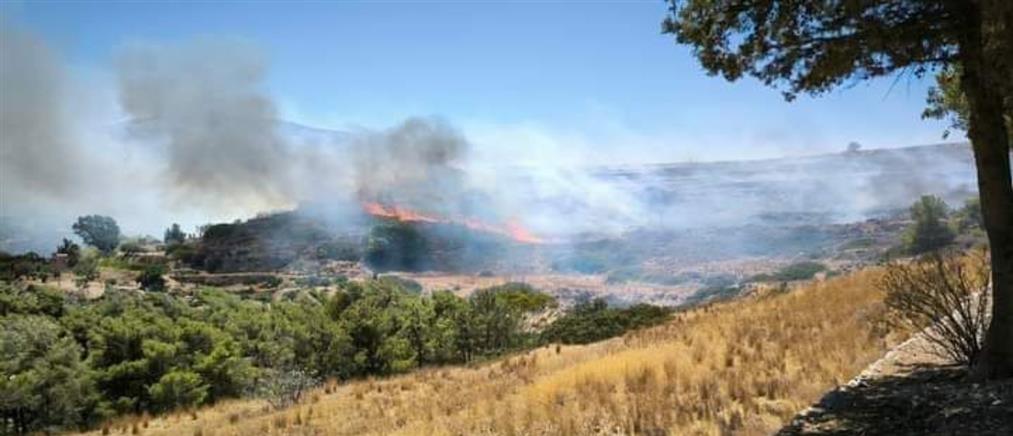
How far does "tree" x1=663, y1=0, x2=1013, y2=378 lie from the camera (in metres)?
6.52

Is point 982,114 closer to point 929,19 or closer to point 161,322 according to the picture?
point 929,19

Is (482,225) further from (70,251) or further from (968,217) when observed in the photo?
(968,217)

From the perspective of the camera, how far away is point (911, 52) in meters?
7.42

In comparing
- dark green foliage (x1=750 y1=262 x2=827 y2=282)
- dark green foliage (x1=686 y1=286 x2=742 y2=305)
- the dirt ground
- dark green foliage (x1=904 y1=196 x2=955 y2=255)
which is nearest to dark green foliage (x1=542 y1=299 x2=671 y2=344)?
dark green foliage (x1=686 y1=286 x2=742 y2=305)

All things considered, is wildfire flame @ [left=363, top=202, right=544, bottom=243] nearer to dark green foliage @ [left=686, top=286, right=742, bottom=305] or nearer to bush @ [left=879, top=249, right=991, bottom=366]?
dark green foliage @ [left=686, top=286, right=742, bottom=305]

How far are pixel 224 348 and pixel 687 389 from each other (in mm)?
38022

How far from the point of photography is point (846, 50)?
288 inches

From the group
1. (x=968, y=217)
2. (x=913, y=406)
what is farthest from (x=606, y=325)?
(x=968, y=217)

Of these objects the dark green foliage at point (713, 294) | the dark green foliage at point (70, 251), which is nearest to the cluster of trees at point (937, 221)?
the dark green foliage at point (713, 294)

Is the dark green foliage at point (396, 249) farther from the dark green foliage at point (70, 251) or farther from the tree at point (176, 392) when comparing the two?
the tree at point (176, 392)

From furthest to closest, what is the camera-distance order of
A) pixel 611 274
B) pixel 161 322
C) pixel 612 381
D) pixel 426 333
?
pixel 611 274 < pixel 426 333 < pixel 161 322 < pixel 612 381

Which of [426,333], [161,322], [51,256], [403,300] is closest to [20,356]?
[161,322]

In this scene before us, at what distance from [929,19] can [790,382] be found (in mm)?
4169

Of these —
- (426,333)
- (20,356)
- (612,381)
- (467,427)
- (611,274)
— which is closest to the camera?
(467,427)
